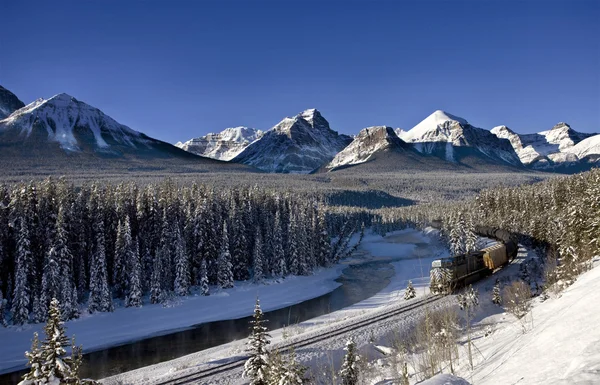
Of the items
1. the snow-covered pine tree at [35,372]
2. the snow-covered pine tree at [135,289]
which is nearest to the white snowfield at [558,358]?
the snow-covered pine tree at [35,372]

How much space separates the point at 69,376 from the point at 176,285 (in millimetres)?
44913

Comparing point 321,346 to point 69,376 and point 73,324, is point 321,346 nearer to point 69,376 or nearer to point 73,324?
point 69,376

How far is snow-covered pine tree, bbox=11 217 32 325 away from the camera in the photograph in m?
40.9

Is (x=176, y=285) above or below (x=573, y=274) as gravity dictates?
below

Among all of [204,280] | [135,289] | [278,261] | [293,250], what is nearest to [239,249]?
[278,261]

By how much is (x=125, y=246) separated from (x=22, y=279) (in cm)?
1222

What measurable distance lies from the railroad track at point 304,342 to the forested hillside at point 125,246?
28.1m

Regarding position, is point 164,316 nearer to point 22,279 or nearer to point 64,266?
point 64,266

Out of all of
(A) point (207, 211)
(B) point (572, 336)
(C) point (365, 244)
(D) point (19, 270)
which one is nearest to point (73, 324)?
(D) point (19, 270)

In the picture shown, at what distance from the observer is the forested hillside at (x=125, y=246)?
1727 inches

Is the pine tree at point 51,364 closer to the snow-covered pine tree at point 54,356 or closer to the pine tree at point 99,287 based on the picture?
the snow-covered pine tree at point 54,356

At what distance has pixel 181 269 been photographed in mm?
54312

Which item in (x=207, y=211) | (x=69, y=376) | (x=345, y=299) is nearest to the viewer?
(x=69, y=376)

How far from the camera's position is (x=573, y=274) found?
26.5 metres
